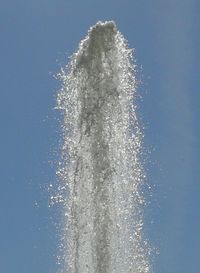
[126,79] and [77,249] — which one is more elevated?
[126,79]

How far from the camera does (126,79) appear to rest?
27703 mm

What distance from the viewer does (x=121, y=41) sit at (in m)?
28.0

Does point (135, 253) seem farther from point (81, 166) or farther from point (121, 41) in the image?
point (121, 41)

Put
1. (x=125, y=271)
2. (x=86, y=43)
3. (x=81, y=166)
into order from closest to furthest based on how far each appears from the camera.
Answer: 1. (x=125, y=271)
2. (x=81, y=166)
3. (x=86, y=43)

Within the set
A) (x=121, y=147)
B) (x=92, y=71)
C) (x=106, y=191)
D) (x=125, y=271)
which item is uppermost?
(x=92, y=71)

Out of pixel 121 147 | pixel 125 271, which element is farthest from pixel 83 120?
pixel 125 271

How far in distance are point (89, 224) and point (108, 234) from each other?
704mm

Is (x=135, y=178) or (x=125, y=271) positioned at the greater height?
(x=135, y=178)

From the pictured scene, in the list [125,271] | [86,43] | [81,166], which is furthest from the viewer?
[86,43]

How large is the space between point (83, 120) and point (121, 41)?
3610 millimetres

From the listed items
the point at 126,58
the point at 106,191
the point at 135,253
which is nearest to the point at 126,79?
the point at 126,58

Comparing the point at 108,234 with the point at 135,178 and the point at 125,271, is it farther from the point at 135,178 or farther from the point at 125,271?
the point at 135,178

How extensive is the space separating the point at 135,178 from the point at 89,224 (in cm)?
298

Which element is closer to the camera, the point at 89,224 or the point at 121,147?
the point at 89,224
